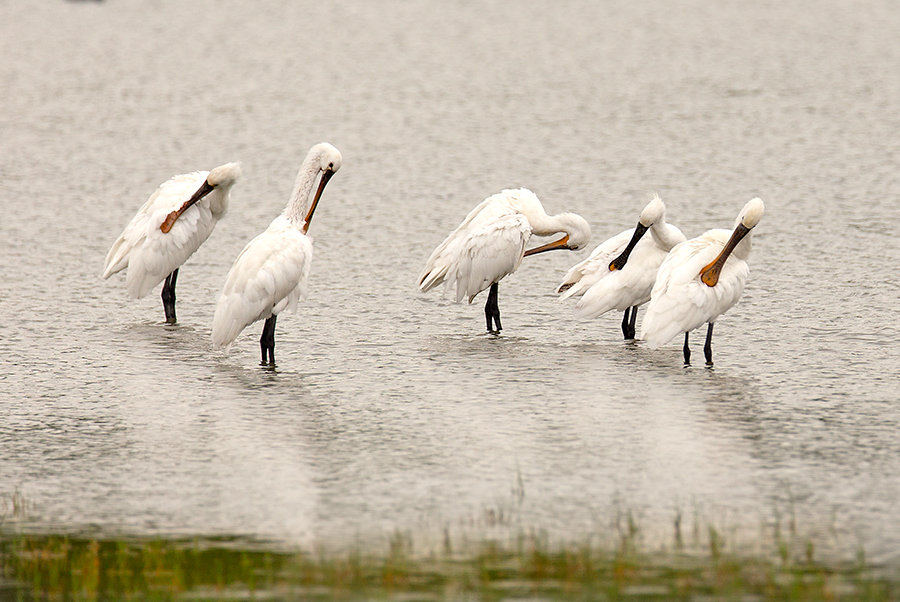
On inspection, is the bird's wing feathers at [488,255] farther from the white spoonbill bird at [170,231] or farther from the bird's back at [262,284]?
the white spoonbill bird at [170,231]

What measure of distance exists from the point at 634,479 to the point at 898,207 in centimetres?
860

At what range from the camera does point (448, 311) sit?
1145 centimetres

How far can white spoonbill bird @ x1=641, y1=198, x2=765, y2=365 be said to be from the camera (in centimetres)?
945

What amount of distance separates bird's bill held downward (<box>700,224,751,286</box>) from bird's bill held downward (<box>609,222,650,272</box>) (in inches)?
32.1

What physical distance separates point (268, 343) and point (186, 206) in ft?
6.81

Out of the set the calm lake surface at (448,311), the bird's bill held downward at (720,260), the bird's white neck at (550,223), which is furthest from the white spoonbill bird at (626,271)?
the bird's bill held downward at (720,260)

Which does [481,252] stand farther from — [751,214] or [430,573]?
[430,573]

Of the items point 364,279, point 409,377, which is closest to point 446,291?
point 364,279

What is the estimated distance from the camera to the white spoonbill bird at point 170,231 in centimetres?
1094

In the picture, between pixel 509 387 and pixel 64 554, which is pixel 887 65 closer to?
pixel 509 387

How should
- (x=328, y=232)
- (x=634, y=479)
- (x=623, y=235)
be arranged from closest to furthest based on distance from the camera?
(x=634, y=479), (x=623, y=235), (x=328, y=232)

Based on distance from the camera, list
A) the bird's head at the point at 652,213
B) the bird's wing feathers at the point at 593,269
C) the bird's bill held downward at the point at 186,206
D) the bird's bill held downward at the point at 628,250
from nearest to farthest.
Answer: the bird's head at the point at 652,213, the bird's bill held downward at the point at 628,250, the bird's wing feathers at the point at 593,269, the bird's bill held downward at the point at 186,206

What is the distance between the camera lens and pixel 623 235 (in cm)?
1097

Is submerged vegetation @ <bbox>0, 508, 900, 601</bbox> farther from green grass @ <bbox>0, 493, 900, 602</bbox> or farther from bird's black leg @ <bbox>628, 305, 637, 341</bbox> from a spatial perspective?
bird's black leg @ <bbox>628, 305, 637, 341</bbox>
